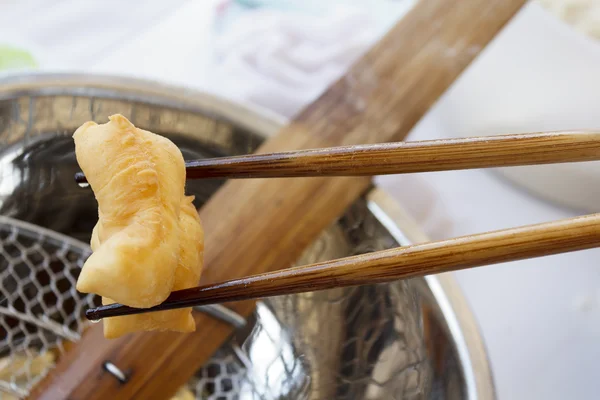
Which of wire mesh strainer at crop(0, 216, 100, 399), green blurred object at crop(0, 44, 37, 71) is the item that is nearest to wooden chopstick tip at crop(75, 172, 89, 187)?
wire mesh strainer at crop(0, 216, 100, 399)

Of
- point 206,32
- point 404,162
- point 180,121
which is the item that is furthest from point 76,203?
point 206,32

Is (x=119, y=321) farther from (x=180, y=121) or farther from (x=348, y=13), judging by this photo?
(x=348, y=13)

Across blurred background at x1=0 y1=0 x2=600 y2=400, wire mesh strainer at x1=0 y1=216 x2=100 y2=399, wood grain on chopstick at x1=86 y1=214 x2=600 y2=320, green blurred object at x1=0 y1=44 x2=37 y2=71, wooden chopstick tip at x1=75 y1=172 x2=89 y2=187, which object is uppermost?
blurred background at x1=0 y1=0 x2=600 y2=400

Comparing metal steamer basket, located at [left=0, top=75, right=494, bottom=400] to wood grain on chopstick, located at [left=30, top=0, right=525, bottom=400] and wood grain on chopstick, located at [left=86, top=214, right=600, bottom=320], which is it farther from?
wood grain on chopstick, located at [left=86, top=214, right=600, bottom=320]

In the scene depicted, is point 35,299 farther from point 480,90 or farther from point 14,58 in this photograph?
point 480,90

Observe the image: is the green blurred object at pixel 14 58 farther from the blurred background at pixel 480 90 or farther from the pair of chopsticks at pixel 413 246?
the pair of chopsticks at pixel 413 246

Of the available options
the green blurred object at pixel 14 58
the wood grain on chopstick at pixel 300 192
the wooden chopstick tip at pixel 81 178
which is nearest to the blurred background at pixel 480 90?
the green blurred object at pixel 14 58

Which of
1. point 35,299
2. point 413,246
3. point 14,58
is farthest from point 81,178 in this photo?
point 14,58
